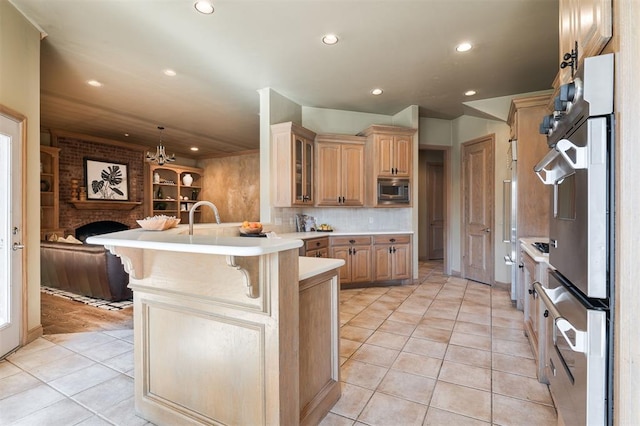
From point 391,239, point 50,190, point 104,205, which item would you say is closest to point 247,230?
point 391,239

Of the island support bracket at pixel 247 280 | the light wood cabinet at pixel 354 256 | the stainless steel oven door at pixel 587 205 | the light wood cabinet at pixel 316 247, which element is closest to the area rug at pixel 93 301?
the light wood cabinet at pixel 316 247

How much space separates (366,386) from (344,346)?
637 mm

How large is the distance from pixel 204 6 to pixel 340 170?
287 centimetres

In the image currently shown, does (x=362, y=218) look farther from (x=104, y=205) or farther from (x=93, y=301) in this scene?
(x=104, y=205)

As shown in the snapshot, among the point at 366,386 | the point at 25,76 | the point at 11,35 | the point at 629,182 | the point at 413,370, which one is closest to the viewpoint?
the point at 629,182

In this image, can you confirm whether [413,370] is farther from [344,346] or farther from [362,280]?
[362,280]

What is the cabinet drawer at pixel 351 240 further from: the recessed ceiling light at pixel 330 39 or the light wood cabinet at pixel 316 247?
the recessed ceiling light at pixel 330 39

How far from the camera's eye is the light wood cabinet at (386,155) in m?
4.82

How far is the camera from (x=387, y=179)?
4953 millimetres

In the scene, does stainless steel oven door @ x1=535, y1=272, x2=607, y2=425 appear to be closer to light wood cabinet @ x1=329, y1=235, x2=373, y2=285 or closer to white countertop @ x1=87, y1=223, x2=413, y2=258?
white countertop @ x1=87, y1=223, x2=413, y2=258

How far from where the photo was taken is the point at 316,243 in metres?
4.32

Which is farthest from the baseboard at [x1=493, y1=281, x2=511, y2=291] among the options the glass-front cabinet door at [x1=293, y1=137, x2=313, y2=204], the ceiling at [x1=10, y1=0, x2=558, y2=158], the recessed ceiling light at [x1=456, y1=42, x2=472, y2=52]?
the recessed ceiling light at [x1=456, y1=42, x2=472, y2=52]

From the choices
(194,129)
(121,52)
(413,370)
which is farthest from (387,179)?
(194,129)

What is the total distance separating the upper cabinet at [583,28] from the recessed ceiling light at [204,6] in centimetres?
242
